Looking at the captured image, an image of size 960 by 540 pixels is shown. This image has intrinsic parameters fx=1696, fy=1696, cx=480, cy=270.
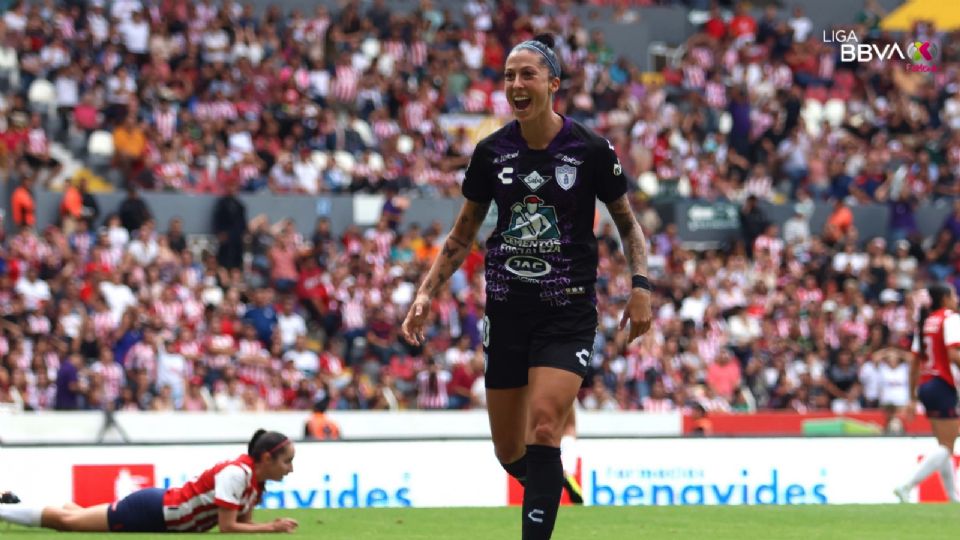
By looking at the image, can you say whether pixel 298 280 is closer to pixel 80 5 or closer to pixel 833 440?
pixel 80 5

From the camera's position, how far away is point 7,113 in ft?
80.6

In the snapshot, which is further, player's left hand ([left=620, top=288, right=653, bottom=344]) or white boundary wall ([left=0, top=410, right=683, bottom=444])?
white boundary wall ([left=0, top=410, right=683, bottom=444])

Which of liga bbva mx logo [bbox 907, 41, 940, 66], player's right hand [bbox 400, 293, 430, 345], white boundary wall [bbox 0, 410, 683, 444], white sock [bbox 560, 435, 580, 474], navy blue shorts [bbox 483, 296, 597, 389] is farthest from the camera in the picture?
liga bbva mx logo [bbox 907, 41, 940, 66]

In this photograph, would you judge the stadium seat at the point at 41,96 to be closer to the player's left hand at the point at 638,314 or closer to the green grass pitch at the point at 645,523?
the green grass pitch at the point at 645,523

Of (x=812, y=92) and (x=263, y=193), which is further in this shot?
(x=812, y=92)

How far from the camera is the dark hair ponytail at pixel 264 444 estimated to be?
11023mm

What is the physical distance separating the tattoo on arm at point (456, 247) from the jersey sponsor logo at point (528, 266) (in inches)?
19.3

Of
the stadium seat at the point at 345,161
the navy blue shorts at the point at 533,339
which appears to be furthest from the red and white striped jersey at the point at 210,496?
the stadium seat at the point at 345,161

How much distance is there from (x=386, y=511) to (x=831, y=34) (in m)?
23.1

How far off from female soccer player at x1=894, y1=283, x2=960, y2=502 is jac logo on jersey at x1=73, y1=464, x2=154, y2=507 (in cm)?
716

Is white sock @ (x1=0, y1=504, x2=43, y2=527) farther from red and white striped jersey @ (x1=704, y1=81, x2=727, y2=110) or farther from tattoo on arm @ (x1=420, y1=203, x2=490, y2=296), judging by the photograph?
red and white striped jersey @ (x1=704, y1=81, x2=727, y2=110)

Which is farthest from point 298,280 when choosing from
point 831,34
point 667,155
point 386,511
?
point 831,34

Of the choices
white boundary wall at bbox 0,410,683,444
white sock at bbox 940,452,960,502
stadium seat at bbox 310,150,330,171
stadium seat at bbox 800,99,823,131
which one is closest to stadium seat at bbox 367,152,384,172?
stadium seat at bbox 310,150,330,171

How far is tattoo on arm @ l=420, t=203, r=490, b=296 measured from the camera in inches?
337
